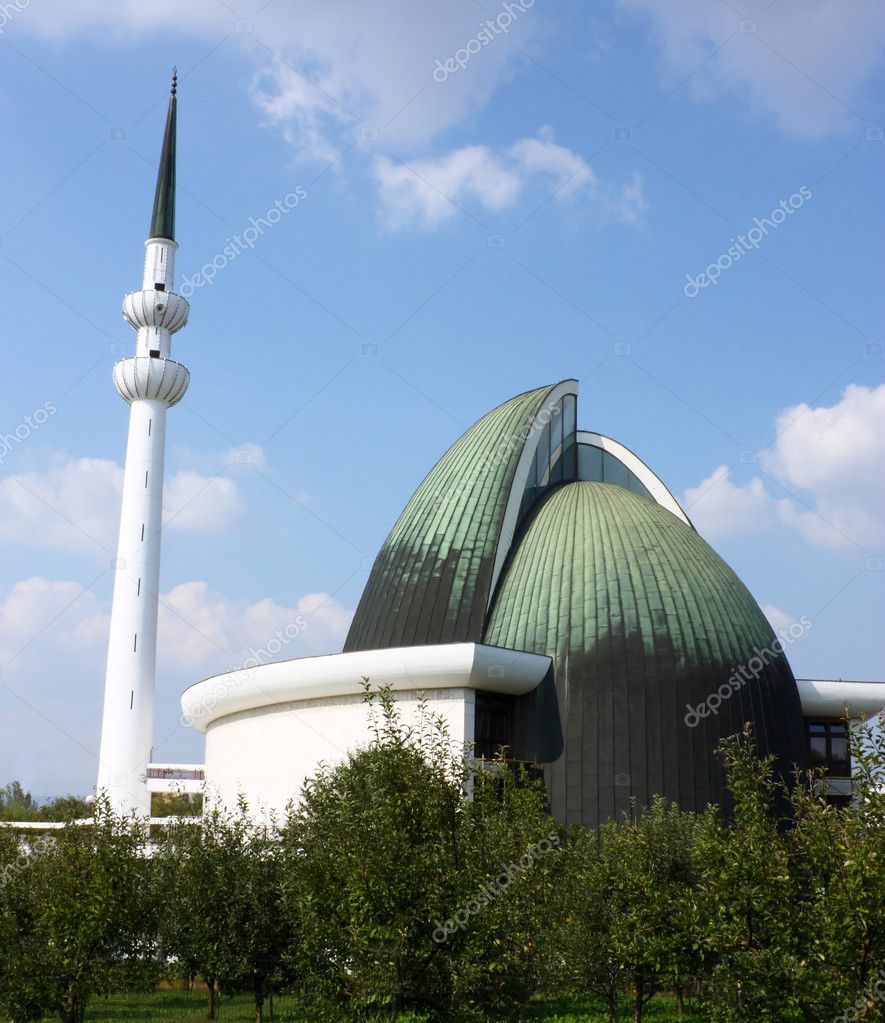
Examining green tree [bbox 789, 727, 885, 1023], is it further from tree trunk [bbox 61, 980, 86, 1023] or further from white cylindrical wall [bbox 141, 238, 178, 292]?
white cylindrical wall [bbox 141, 238, 178, 292]

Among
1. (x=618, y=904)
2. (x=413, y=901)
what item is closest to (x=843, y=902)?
(x=413, y=901)

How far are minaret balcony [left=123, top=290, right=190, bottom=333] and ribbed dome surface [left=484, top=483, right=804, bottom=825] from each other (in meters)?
22.9

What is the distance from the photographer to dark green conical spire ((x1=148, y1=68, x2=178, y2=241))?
52.1 m

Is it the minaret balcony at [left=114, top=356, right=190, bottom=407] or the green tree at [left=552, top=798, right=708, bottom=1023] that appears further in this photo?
the minaret balcony at [left=114, top=356, right=190, bottom=407]

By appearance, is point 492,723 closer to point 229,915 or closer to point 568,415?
point 229,915

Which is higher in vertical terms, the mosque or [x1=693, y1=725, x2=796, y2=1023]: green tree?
the mosque

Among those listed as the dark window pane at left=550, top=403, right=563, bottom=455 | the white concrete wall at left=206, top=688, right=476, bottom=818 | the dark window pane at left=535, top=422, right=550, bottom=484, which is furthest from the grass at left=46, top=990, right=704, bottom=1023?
the dark window pane at left=550, top=403, right=563, bottom=455

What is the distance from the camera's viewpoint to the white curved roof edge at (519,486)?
1403 inches

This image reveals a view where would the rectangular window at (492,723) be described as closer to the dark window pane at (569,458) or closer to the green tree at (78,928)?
the dark window pane at (569,458)

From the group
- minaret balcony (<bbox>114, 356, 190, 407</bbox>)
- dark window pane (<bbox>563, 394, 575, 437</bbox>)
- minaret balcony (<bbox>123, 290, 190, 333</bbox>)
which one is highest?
minaret balcony (<bbox>123, 290, 190, 333</bbox>)

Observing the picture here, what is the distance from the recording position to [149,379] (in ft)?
160

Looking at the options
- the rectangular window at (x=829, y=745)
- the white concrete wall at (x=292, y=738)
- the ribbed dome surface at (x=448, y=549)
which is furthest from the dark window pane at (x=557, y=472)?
the rectangular window at (x=829, y=745)

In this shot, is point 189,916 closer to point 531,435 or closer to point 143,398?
point 531,435

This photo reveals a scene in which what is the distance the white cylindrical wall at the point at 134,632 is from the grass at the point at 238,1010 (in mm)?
17011
